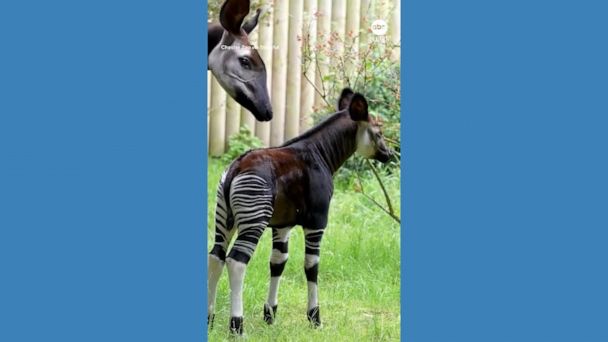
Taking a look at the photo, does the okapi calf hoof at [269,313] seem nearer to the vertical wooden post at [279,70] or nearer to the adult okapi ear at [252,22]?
the vertical wooden post at [279,70]

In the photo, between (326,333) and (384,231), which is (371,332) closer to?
(326,333)

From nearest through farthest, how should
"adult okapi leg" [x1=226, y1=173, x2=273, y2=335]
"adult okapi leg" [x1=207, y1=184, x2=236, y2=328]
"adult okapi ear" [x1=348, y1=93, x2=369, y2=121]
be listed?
"adult okapi leg" [x1=226, y1=173, x2=273, y2=335] → "adult okapi leg" [x1=207, y1=184, x2=236, y2=328] → "adult okapi ear" [x1=348, y1=93, x2=369, y2=121]

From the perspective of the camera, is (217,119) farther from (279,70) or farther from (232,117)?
(279,70)

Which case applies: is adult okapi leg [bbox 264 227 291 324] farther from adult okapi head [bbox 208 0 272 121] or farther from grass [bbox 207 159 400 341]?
adult okapi head [bbox 208 0 272 121]

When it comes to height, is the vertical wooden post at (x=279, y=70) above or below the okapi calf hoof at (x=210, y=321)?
above

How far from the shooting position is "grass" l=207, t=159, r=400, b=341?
4.57 metres

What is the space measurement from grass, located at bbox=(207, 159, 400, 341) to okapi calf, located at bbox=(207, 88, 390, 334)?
0.05 meters

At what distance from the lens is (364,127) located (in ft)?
15.4

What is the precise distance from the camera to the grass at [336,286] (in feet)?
15.0

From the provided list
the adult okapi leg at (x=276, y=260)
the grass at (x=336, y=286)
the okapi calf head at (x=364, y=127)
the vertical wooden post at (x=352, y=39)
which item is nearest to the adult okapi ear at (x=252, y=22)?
the vertical wooden post at (x=352, y=39)

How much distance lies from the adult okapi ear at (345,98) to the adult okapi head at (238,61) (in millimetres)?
308

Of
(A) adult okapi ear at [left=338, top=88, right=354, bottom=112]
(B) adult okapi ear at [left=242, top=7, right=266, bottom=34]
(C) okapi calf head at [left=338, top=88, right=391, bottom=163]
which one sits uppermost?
(B) adult okapi ear at [left=242, top=7, right=266, bottom=34]

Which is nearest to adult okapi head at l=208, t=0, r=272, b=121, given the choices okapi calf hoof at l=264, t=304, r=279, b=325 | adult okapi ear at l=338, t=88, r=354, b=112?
adult okapi ear at l=338, t=88, r=354, b=112

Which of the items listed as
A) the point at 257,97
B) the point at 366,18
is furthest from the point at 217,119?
the point at 366,18
